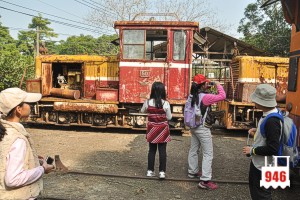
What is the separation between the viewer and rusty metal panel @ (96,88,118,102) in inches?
368

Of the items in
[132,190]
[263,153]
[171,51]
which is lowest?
[132,190]

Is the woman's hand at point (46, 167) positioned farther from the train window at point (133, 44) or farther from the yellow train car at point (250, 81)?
the yellow train car at point (250, 81)

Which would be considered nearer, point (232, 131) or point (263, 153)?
point (263, 153)

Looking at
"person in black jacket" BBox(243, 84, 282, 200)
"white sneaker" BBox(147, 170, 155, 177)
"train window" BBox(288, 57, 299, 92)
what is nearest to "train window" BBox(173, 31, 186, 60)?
"white sneaker" BBox(147, 170, 155, 177)

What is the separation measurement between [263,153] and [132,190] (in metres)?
2.50

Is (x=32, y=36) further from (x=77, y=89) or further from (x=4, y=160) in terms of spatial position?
(x=4, y=160)

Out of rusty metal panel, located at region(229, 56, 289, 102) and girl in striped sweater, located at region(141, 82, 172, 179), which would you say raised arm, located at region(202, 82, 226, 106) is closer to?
girl in striped sweater, located at region(141, 82, 172, 179)

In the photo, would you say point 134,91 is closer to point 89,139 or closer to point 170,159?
point 89,139

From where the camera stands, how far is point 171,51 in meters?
8.91

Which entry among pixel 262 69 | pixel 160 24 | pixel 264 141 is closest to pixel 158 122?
pixel 264 141

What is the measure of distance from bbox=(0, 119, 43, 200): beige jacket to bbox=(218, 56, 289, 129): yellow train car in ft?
25.1

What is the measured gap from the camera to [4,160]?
216 cm

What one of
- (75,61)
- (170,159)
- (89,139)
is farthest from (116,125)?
(170,159)

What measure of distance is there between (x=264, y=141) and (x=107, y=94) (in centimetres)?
688
